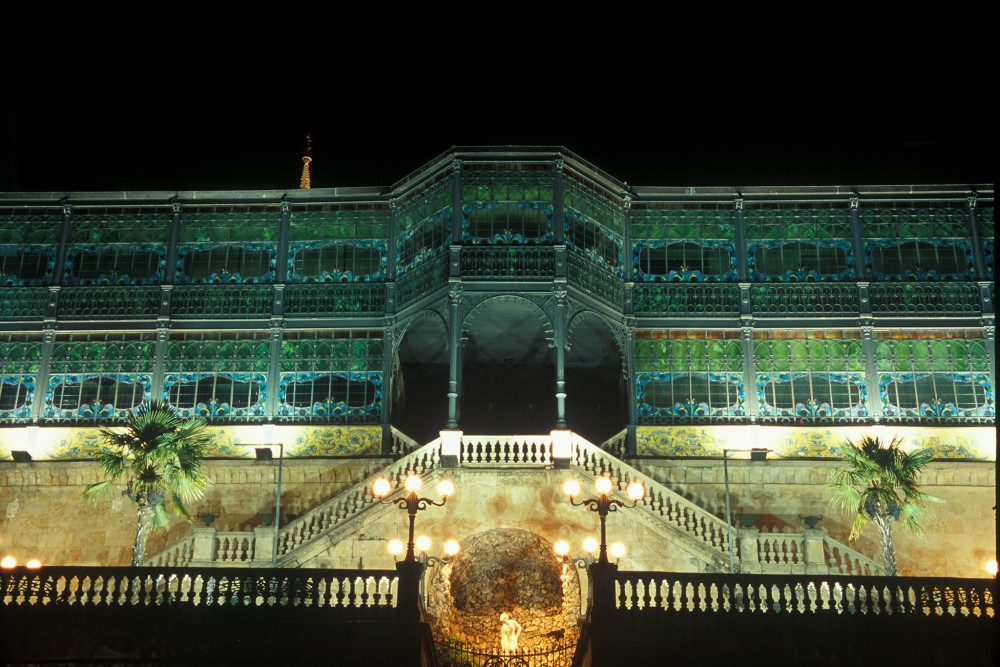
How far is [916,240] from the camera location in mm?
36219

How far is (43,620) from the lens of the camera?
19828 mm

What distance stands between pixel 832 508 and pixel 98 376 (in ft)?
75.1

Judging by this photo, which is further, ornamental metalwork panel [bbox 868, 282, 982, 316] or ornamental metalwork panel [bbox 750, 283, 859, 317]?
ornamental metalwork panel [bbox 750, 283, 859, 317]

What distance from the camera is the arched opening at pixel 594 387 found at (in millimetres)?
37094

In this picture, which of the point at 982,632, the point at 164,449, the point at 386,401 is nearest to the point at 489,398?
the point at 386,401

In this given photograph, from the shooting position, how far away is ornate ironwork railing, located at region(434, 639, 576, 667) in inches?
1000

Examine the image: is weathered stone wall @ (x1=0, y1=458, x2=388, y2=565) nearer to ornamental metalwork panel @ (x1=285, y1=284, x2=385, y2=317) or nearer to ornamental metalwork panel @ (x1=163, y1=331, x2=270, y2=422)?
ornamental metalwork panel @ (x1=163, y1=331, x2=270, y2=422)

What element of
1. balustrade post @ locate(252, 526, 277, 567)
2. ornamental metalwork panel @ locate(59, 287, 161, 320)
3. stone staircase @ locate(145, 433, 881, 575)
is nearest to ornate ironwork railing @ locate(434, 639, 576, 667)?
stone staircase @ locate(145, 433, 881, 575)

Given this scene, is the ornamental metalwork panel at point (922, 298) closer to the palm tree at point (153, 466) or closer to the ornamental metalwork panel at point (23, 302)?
the palm tree at point (153, 466)

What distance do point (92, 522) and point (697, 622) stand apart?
2051 cm

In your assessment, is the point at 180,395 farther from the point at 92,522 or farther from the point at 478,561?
the point at 478,561

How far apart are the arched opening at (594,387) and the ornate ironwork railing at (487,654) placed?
36.0 ft

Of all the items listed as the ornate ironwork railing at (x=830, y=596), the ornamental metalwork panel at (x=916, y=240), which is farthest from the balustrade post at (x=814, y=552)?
the ornamental metalwork panel at (x=916, y=240)

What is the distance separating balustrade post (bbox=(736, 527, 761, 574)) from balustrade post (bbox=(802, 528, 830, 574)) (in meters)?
1.20
